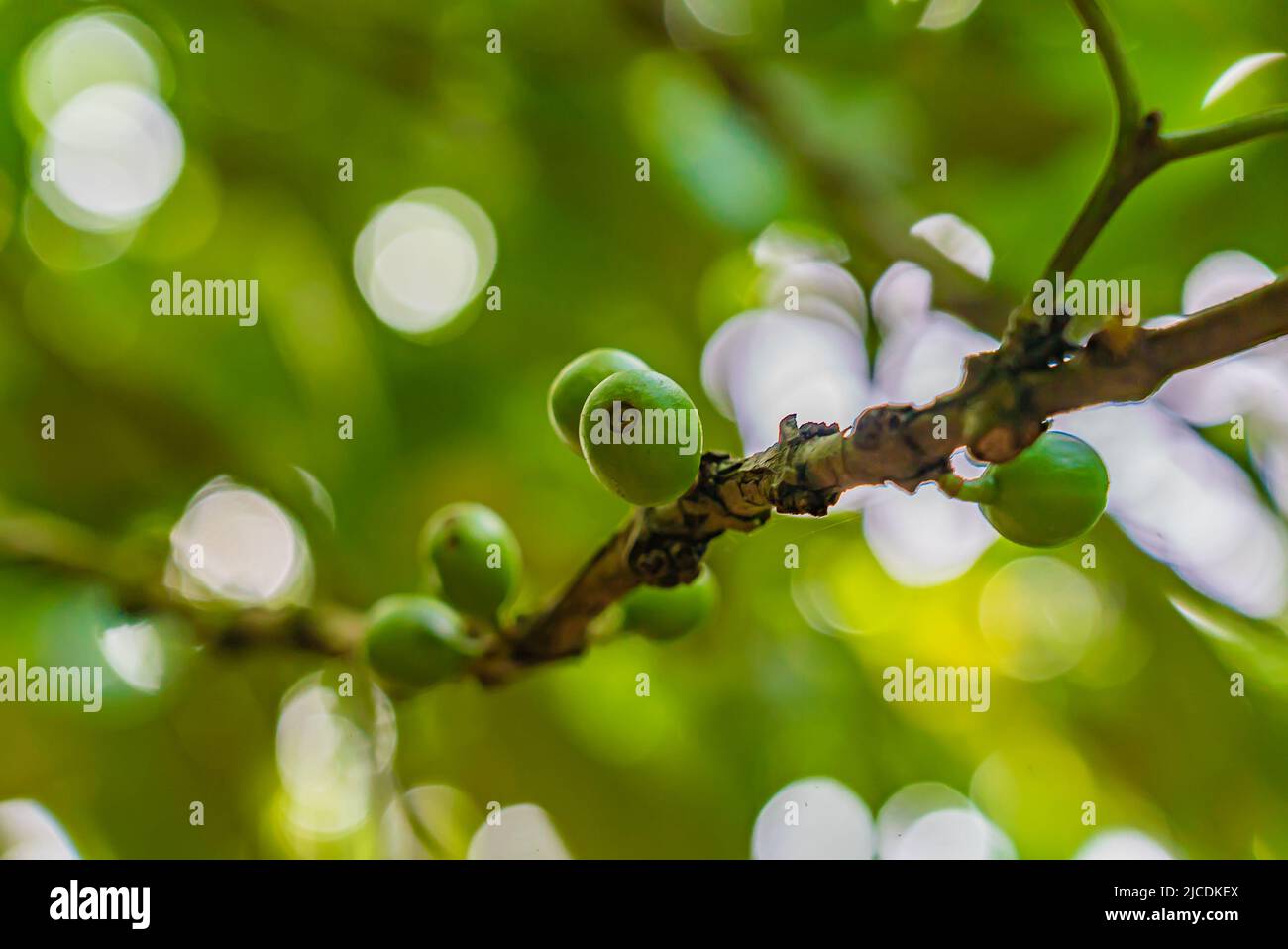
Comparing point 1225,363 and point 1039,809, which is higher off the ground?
point 1225,363

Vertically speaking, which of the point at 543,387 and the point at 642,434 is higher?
the point at 543,387

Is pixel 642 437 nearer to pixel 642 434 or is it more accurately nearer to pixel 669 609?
pixel 642 434

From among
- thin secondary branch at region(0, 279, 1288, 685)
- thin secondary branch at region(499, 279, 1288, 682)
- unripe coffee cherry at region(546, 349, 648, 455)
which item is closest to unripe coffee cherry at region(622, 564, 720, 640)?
thin secondary branch at region(0, 279, 1288, 685)

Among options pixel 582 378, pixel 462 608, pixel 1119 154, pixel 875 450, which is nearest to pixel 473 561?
pixel 462 608

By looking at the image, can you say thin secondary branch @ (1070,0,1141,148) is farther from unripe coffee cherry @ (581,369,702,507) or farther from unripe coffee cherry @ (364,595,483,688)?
unripe coffee cherry @ (364,595,483,688)

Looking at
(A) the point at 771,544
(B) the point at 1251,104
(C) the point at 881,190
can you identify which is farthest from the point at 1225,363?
(A) the point at 771,544
